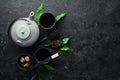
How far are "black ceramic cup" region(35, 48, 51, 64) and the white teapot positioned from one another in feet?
0.19

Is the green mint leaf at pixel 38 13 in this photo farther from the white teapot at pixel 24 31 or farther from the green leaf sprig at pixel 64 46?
the green leaf sprig at pixel 64 46

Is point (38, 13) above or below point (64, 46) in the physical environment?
above

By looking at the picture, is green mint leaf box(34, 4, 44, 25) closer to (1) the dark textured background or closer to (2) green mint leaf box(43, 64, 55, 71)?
(1) the dark textured background

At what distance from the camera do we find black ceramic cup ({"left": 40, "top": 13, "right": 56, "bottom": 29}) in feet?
6.67

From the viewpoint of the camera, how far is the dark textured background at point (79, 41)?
2072mm

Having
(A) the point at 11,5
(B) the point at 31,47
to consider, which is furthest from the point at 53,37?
(A) the point at 11,5

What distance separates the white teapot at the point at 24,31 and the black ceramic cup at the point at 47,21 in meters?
0.05

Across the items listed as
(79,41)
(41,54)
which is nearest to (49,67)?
(41,54)

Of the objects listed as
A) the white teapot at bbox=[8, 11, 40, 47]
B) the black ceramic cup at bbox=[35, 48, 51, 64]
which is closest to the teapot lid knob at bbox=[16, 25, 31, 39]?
the white teapot at bbox=[8, 11, 40, 47]

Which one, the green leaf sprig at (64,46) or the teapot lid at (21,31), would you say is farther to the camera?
the green leaf sprig at (64,46)

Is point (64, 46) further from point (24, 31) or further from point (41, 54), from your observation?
point (24, 31)

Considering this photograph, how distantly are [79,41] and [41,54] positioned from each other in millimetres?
219

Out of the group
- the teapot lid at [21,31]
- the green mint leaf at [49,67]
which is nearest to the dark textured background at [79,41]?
the green mint leaf at [49,67]

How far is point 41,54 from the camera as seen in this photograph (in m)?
2.02
